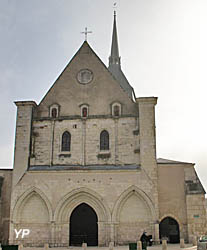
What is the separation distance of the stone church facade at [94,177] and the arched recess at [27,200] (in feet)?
0.18

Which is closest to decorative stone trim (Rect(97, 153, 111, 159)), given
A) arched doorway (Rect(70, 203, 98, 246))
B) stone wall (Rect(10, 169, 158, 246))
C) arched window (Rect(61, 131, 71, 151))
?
stone wall (Rect(10, 169, 158, 246))

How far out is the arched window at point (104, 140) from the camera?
20766mm

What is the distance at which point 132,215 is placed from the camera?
1927 cm

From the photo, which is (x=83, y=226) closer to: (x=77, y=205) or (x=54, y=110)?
(x=77, y=205)

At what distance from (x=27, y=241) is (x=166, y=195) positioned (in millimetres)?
8167

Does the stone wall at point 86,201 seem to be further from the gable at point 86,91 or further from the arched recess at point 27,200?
the gable at point 86,91

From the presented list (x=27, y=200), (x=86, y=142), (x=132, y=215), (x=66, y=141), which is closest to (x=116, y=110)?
(x=86, y=142)

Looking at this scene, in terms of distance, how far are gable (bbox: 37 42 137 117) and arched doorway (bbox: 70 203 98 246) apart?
580cm

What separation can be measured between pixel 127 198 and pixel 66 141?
5009mm

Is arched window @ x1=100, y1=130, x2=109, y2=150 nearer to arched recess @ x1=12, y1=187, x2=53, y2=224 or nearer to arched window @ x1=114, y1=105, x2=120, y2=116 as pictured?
arched window @ x1=114, y1=105, x2=120, y2=116

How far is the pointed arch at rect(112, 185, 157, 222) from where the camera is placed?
19059mm

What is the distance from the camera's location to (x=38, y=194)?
1992cm

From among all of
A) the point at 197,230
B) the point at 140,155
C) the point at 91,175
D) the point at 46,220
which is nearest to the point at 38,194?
the point at 46,220

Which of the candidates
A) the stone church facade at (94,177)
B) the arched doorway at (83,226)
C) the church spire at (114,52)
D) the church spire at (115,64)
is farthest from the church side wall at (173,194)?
the church spire at (114,52)
